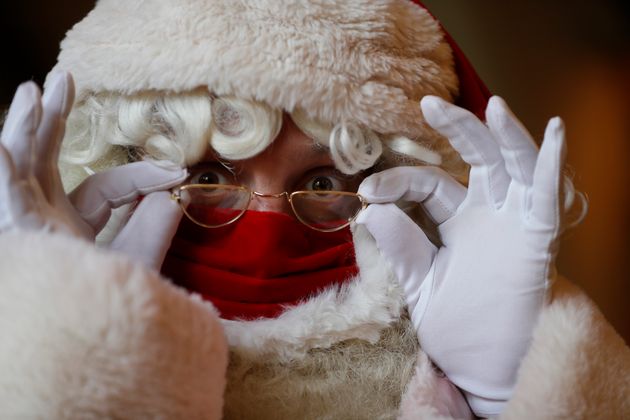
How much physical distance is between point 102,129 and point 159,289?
17.0 inches

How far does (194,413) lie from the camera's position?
0.72 meters

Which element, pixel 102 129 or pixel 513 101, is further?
pixel 513 101

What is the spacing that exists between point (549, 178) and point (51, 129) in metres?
0.63

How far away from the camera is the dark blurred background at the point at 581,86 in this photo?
6.50 feet

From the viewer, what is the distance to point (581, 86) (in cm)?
202

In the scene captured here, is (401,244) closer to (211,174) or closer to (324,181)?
(324,181)

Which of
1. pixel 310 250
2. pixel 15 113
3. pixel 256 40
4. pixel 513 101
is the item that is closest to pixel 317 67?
pixel 256 40

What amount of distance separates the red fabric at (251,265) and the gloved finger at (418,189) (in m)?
0.13

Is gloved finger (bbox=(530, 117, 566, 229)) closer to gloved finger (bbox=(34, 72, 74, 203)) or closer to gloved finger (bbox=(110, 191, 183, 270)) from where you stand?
gloved finger (bbox=(110, 191, 183, 270))

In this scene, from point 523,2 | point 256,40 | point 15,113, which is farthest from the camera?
point 523,2

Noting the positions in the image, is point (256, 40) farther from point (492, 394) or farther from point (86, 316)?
point (492, 394)

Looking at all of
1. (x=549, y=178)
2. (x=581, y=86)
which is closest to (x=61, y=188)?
(x=549, y=178)

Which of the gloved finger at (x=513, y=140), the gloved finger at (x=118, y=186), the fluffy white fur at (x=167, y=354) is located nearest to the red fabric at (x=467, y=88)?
the gloved finger at (x=513, y=140)

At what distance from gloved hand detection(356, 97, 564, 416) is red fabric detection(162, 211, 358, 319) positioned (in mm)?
107
